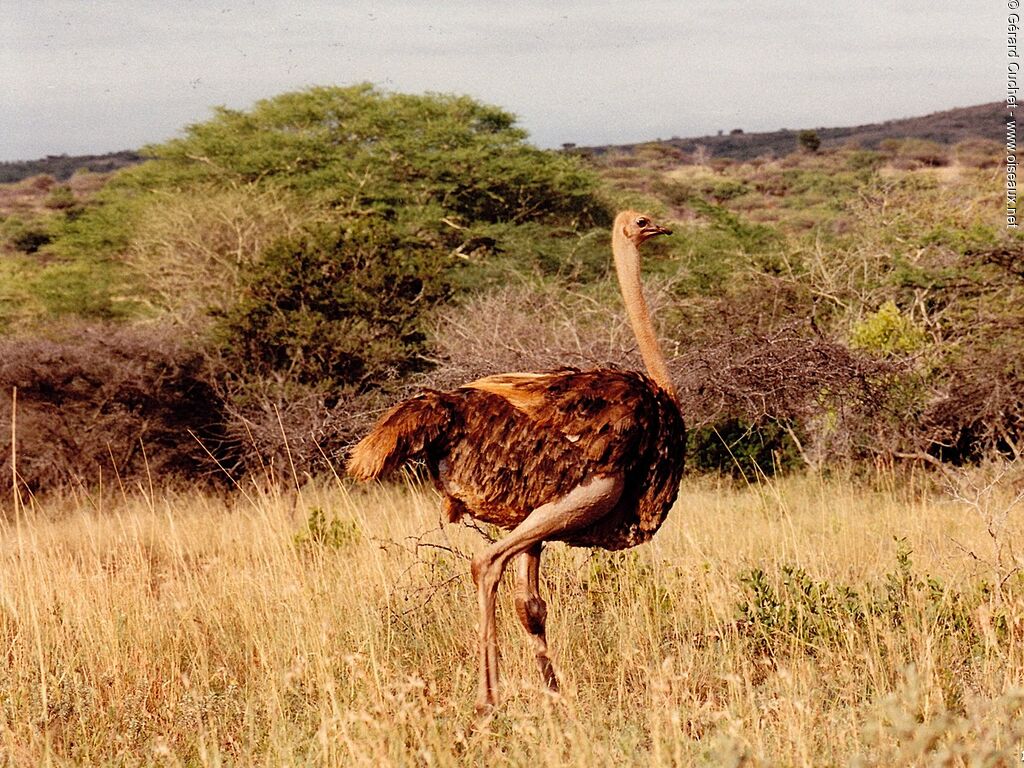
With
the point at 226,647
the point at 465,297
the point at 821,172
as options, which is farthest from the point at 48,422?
the point at 821,172

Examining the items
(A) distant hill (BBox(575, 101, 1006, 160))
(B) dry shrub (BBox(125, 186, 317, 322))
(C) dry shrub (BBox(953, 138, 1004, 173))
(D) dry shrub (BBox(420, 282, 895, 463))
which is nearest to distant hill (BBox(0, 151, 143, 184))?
(A) distant hill (BBox(575, 101, 1006, 160))

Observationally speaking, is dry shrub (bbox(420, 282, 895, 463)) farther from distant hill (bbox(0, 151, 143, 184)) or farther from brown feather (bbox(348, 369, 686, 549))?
→ distant hill (bbox(0, 151, 143, 184))

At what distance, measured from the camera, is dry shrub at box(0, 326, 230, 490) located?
34.7 ft

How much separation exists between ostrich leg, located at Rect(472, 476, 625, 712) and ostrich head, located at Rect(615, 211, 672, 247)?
3.50 ft

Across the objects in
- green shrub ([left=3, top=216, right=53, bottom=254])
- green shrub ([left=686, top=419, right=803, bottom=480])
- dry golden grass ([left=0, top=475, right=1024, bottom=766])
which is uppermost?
green shrub ([left=3, top=216, right=53, bottom=254])

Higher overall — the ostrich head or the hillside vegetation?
the ostrich head

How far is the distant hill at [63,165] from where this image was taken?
75.4 m

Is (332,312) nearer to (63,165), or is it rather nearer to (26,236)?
(26,236)

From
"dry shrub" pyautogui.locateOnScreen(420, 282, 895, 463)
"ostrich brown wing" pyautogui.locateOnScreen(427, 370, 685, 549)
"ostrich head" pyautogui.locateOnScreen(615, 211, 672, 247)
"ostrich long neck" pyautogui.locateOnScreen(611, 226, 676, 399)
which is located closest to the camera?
"ostrich brown wing" pyautogui.locateOnScreen(427, 370, 685, 549)

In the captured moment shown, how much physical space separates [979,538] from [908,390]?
10.5 feet

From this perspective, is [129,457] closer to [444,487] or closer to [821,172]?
[444,487]

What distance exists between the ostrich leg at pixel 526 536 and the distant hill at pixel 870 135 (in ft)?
202

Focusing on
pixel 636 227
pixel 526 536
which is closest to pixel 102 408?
pixel 636 227

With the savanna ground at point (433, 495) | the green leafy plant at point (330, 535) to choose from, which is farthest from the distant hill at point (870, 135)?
the green leafy plant at point (330, 535)
